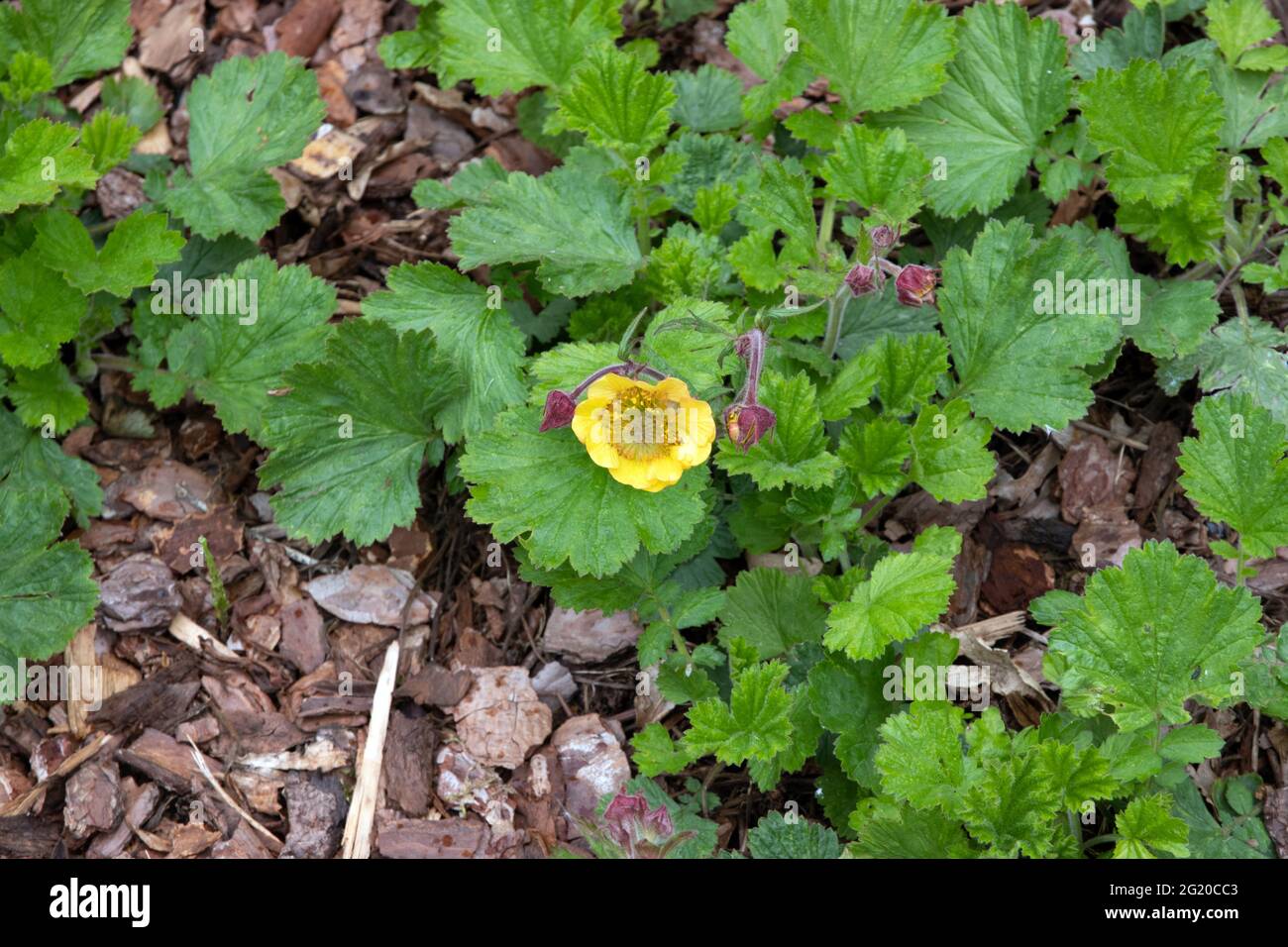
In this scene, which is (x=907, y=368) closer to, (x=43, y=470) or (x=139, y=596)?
(x=139, y=596)

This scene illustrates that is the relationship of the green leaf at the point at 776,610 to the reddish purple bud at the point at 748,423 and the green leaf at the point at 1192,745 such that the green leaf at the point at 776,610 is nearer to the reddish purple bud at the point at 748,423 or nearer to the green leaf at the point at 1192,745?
the reddish purple bud at the point at 748,423

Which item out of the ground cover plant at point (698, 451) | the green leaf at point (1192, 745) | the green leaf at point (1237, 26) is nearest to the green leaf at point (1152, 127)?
the ground cover plant at point (698, 451)

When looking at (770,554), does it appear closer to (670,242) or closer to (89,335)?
(670,242)

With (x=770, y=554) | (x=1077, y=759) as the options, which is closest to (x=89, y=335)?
(x=770, y=554)

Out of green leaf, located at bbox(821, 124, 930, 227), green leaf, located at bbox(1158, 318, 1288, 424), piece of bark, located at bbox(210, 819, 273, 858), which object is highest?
green leaf, located at bbox(821, 124, 930, 227)

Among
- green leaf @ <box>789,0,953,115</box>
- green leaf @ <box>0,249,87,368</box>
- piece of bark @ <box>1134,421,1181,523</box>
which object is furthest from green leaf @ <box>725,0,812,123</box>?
green leaf @ <box>0,249,87,368</box>

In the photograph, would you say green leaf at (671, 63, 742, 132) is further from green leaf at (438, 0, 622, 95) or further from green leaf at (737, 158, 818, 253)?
green leaf at (737, 158, 818, 253)
